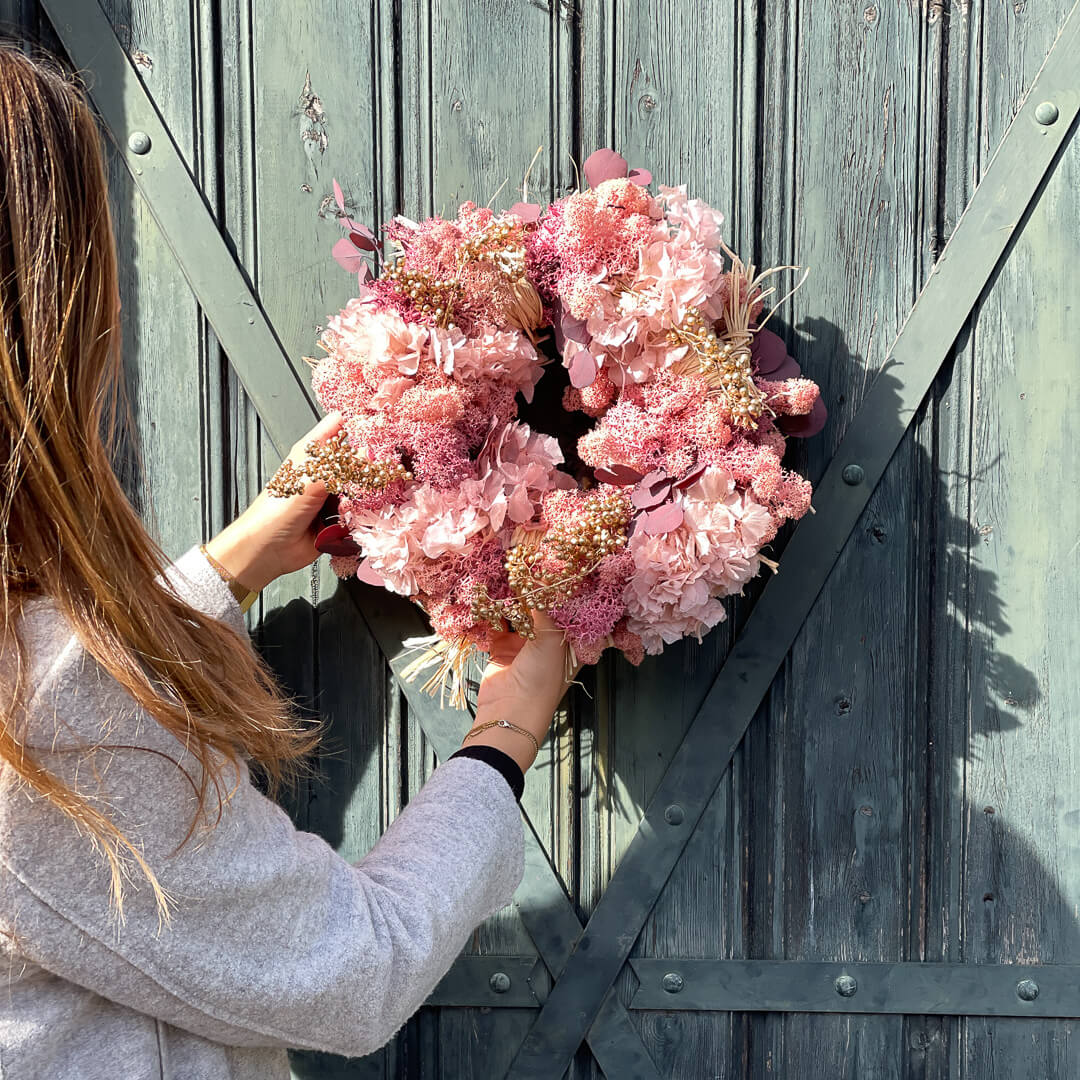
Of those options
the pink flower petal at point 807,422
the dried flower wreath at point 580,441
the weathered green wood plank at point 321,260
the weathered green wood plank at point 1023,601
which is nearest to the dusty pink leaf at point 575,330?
the dried flower wreath at point 580,441

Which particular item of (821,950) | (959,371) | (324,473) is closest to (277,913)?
(324,473)

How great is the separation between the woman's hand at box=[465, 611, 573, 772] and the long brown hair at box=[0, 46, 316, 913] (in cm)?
39

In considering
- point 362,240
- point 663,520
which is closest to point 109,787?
point 663,520

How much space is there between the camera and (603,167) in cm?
116

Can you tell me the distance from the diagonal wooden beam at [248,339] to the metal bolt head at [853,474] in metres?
0.62

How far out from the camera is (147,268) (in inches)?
53.5

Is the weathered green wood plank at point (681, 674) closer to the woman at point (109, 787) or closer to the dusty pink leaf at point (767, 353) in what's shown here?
the dusty pink leaf at point (767, 353)

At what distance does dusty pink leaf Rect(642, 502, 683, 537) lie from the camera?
1.05 metres

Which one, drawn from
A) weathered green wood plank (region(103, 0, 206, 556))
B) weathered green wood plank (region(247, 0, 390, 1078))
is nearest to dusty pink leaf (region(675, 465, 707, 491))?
weathered green wood plank (region(247, 0, 390, 1078))

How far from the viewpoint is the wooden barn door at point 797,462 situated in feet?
4.24

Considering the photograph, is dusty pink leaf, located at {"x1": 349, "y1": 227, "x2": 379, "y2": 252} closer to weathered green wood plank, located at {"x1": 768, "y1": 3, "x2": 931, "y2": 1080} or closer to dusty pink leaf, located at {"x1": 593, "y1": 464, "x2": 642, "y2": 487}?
dusty pink leaf, located at {"x1": 593, "y1": 464, "x2": 642, "y2": 487}

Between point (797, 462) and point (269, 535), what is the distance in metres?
0.72

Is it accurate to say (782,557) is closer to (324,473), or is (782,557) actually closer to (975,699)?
(975,699)

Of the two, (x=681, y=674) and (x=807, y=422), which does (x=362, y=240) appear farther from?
(x=681, y=674)
